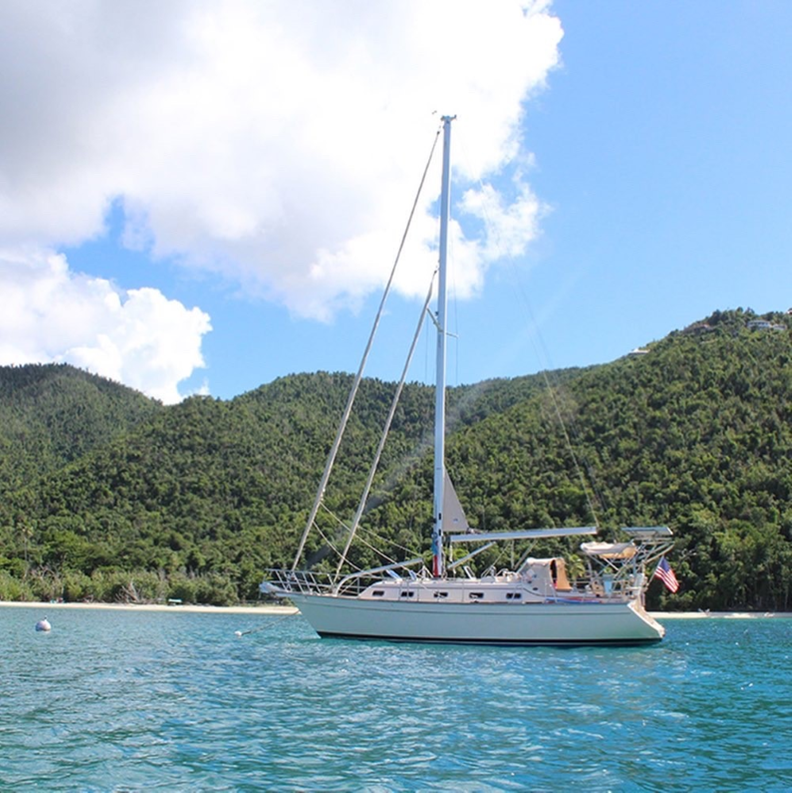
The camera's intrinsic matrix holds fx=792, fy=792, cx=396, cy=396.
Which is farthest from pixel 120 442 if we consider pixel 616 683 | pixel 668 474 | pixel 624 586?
pixel 616 683

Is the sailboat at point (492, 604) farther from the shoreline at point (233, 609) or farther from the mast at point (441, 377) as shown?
the shoreline at point (233, 609)

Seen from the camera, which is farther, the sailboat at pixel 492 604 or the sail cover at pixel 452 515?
the sail cover at pixel 452 515

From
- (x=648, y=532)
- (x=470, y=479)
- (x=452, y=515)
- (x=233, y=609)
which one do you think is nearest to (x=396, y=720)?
(x=452, y=515)

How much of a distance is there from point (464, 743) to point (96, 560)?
81.7 meters

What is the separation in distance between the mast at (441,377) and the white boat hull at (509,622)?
7.46 ft

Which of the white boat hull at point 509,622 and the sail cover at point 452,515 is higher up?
the sail cover at point 452,515

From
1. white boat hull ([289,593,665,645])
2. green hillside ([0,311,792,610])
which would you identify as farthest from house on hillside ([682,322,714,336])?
white boat hull ([289,593,665,645])

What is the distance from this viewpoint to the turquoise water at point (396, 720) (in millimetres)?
11312

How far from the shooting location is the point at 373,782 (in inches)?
431

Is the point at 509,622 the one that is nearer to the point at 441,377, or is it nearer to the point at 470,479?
the point at 441,377

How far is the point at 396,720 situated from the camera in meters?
15.2

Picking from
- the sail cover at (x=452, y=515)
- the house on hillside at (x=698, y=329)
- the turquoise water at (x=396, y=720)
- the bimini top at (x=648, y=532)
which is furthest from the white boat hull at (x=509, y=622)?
the house on hillside at (x=698, y=329)

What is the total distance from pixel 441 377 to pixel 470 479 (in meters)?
50.1

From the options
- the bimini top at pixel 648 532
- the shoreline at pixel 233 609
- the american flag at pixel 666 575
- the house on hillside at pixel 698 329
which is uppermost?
the house on hillside at pixel 698 329
